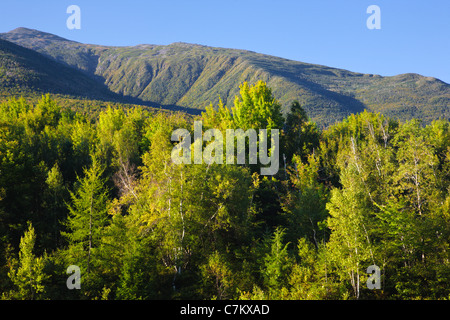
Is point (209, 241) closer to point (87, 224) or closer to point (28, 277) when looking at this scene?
point (87, 224)

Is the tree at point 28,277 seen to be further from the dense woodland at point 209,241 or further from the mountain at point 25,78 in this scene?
the mountain at point 25,78

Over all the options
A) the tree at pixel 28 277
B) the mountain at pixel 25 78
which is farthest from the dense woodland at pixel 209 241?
the mountain at pixel 25 78

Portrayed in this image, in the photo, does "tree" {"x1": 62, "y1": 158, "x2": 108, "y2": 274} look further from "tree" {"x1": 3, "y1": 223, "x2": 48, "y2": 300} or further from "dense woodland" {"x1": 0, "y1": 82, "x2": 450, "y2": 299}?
"tree" {"x1": 3, "y1": 223, "x2": 48, "y2": 300}

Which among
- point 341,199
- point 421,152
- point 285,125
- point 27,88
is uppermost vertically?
point 27,88

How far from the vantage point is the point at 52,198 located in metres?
34.5

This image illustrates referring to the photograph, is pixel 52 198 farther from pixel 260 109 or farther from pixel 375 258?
pixel 375 258

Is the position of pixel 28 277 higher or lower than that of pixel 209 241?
lower

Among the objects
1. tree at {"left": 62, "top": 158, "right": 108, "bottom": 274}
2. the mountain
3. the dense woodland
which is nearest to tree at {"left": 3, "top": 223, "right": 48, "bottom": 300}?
the dense woodland

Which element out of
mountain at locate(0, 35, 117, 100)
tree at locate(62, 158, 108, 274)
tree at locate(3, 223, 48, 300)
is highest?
mountain at locate(0, 35, 117, 100)

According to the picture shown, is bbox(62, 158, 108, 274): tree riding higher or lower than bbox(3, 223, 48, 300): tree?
higher

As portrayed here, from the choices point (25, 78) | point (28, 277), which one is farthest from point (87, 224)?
point (25, 78)

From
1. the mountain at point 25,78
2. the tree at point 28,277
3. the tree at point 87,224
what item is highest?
the mountain at point 25,78
